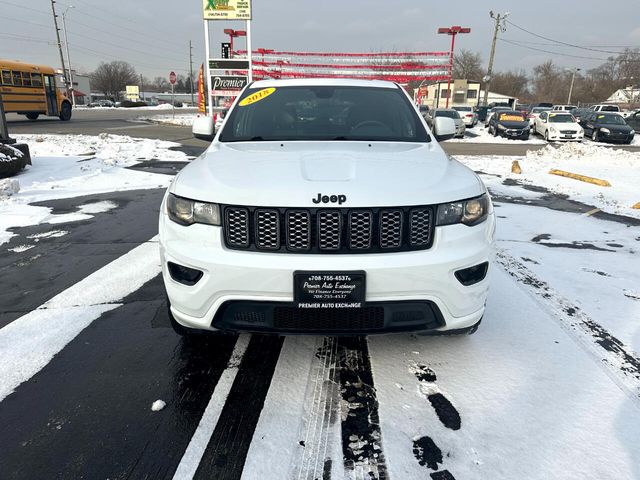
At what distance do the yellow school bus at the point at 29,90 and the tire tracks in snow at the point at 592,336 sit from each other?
24.7 metres

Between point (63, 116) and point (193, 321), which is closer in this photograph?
point (193, 321)

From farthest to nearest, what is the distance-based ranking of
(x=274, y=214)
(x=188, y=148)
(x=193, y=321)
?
(x=188, y=148) → (x=193, y=321) → (x=274, y=214)

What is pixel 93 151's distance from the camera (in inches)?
469

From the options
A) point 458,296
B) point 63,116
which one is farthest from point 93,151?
point 63,116

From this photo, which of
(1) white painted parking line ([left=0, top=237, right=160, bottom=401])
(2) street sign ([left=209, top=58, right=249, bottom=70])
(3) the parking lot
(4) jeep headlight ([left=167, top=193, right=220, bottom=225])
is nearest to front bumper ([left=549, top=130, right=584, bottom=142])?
(2) street sign ([left=209, top=58, right=249, bottom=70])

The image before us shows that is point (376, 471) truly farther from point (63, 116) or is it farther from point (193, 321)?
point (63, 116)

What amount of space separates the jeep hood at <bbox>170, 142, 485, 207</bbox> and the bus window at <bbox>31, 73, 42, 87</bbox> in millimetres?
25740

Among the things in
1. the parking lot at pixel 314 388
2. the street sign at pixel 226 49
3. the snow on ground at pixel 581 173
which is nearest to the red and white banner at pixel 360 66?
the street sign at pixel 226 49

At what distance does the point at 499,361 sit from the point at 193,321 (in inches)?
72.2

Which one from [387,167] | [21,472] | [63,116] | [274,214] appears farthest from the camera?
[63,116]

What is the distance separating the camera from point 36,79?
23219 mm

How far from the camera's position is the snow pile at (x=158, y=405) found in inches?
89.8

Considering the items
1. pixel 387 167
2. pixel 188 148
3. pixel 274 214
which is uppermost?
pixel 387 167

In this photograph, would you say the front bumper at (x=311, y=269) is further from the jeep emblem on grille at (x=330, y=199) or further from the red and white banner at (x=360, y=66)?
the red and white banner at (x=360, y=66)
